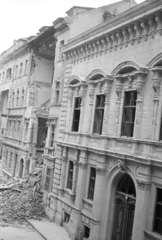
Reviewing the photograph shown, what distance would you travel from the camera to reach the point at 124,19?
14531 millimetres

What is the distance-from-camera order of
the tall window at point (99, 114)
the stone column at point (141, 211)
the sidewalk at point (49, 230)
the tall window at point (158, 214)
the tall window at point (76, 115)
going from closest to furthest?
the tall window at point (158, 214), the stone column at point (141, 211), the tall window at point (99, 114), the sidewalk at point (49, 230), the tall window at point (76, 115)

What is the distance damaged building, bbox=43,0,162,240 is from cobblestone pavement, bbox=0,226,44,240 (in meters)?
1.91

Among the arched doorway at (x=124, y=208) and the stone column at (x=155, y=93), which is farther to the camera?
the arched doorway at (x=124, y=208)

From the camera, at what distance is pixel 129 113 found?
1451 cm

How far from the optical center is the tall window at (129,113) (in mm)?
14242

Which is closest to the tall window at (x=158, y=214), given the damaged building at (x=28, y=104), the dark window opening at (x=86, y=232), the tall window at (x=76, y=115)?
the dark window opening at (x=86, y=232)

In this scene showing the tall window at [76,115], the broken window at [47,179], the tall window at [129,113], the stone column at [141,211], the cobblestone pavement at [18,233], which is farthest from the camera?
the broken window at [47,179]

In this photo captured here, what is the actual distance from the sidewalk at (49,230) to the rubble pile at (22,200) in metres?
0.99

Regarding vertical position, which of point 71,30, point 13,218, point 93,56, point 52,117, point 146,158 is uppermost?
point 71,30

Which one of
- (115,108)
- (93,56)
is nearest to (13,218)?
(115,108)

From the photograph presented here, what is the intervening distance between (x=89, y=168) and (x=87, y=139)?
1.61 meters

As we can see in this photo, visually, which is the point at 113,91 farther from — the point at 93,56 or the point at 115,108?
the point at 93,56

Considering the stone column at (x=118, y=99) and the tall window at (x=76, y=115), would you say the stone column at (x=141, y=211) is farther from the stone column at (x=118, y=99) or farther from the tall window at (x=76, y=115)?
the tall window at (x=76, y=115)

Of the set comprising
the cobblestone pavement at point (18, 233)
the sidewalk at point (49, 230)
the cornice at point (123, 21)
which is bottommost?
the cobblestone pavement at point (18, 233)
